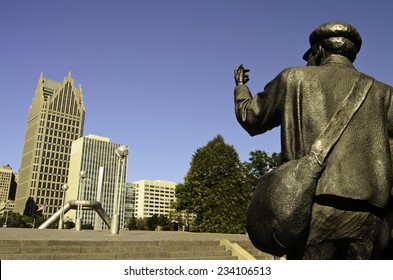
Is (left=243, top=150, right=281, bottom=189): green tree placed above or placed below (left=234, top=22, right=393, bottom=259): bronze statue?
above

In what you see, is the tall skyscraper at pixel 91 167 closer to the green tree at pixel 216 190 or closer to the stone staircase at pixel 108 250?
the green tree at pixel 216 190

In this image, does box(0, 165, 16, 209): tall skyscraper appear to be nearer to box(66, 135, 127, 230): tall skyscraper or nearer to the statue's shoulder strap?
box(66, 135, 127, 230): tall skyscraper

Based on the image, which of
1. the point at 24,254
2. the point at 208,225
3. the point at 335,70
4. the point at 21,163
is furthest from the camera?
the point at 21,163

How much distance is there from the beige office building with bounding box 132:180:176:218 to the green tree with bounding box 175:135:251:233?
116 m

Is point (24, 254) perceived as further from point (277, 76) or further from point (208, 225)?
point (208, 225)

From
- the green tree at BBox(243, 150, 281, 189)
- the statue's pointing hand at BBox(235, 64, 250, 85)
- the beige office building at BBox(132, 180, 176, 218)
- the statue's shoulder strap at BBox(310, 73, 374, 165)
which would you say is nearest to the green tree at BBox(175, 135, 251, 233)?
the green tree at BBox(243, 150, 281, 189)

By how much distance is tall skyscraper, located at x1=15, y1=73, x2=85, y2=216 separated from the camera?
426ft

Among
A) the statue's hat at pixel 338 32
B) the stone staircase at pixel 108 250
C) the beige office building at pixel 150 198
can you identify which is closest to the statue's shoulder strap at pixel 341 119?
the statue's hat at pixel 338 32

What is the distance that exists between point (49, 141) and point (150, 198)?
50403mm

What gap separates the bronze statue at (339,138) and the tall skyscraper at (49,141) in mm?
135356

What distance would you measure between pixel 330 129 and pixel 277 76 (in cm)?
55

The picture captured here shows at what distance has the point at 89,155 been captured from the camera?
12631 centimetres

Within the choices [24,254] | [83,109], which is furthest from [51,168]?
[24,254]

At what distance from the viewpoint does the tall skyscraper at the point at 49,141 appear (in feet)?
426
